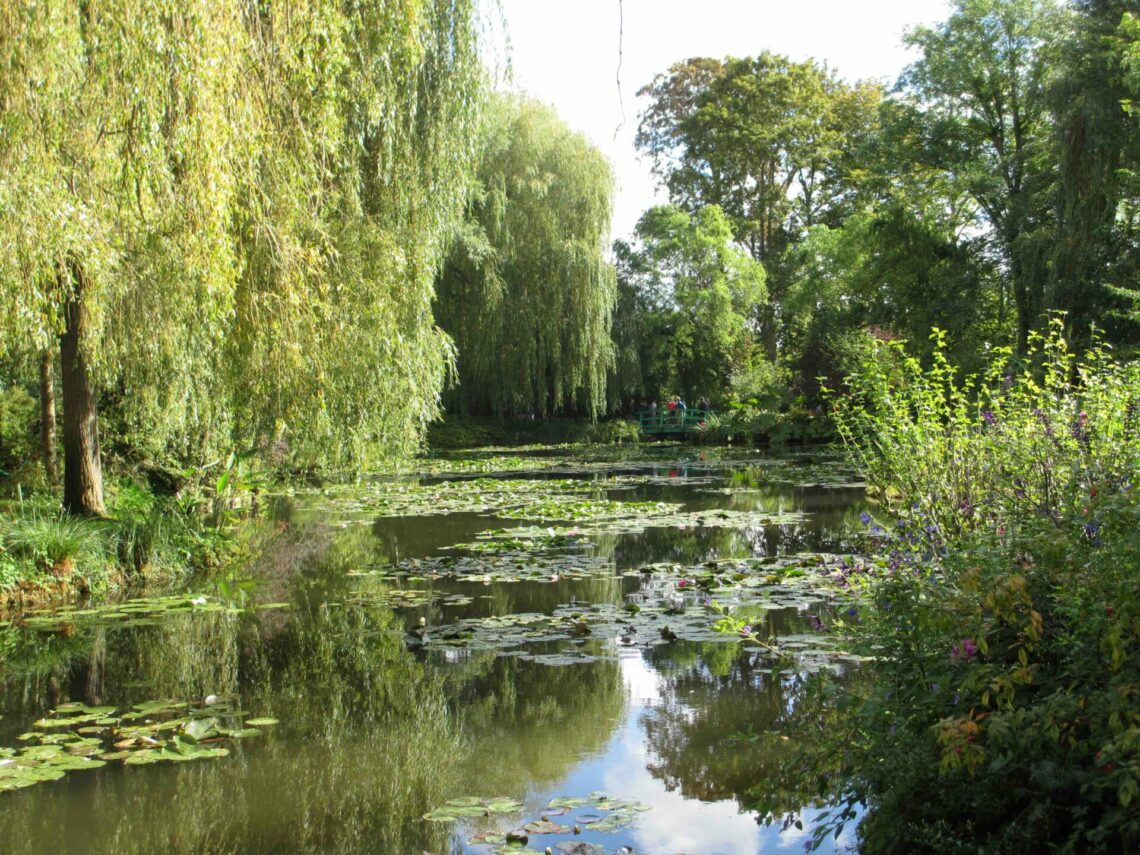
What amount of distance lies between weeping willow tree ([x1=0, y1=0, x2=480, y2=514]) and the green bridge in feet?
68.7

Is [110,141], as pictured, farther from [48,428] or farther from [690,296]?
[690,296]

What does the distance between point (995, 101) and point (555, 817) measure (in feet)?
89.1

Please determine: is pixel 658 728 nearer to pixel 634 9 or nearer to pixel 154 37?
pixel 634 9

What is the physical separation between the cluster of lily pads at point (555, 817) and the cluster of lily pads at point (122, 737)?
47.3 inches

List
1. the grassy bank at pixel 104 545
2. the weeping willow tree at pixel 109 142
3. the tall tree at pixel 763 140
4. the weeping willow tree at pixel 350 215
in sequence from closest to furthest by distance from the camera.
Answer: the weeping willow tree at pixel 109 142
the weeping willow tree at pixel 350 215
the grassy bank at pixel 104 545
the tall tree at pixel 763 140

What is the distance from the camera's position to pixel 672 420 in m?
31.9

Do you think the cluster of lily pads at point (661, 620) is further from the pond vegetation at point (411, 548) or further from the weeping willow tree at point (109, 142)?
the weeping willow tree at point (109, 142)

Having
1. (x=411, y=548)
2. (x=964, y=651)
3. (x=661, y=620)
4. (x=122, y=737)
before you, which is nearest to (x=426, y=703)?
(x=122, y=737)

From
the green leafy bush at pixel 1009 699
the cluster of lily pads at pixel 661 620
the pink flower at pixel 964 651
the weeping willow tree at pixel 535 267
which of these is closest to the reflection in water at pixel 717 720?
the cluster of lily pads at pixel 661 620

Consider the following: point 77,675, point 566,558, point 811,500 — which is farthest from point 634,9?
point 811,500

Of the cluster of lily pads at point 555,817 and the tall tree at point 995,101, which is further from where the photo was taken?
the tall tree at point 995,101

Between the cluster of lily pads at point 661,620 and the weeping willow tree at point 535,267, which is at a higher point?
the weeping willow tree at point 535,267

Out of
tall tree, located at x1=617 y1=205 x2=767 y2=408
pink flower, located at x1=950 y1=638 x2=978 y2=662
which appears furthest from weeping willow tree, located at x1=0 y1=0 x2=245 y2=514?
tall tree, located at x1=617 y1=205 x2=767 y2=408

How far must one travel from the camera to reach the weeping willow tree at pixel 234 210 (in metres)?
5.26
